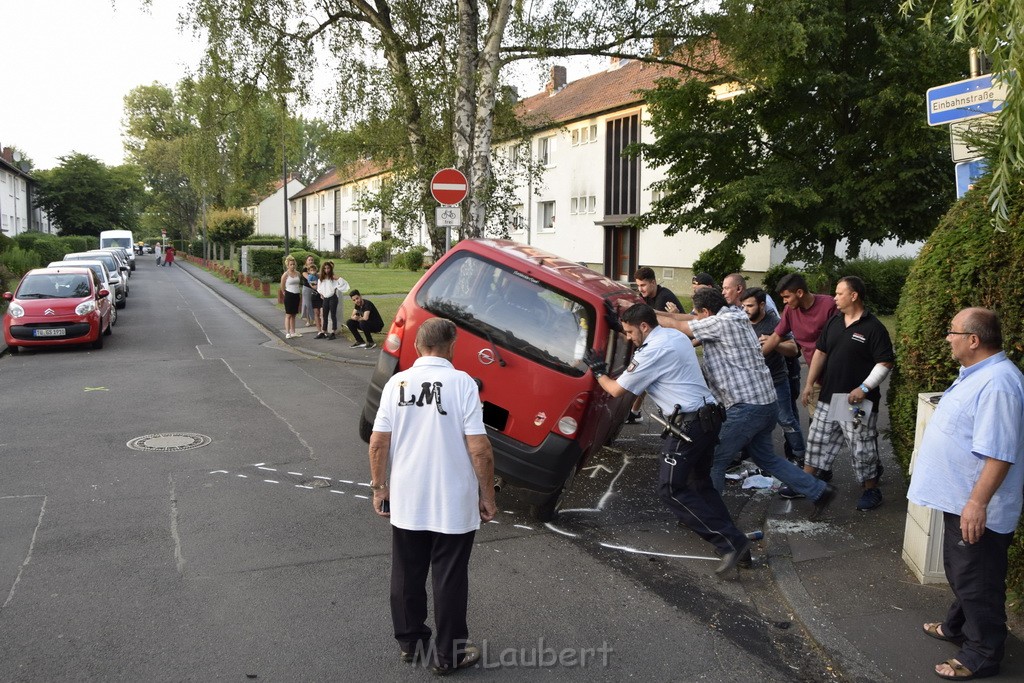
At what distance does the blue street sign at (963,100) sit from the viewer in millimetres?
5457

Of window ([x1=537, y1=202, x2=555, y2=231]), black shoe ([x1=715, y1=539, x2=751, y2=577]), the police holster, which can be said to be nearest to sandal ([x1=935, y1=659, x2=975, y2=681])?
black shoe ([x1=715, y1=539, x2=751, y2=577])

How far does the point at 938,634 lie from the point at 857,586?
2.51 ft

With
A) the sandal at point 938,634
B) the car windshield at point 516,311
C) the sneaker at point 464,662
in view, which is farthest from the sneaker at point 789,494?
the sneaker at point 464,662

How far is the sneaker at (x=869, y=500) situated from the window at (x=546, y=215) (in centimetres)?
3487

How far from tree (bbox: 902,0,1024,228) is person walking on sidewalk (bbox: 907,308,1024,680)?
0.94m

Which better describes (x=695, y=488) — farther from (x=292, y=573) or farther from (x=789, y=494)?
(x=292, y=573)

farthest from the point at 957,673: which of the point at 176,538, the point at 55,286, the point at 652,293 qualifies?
the point at 55,286

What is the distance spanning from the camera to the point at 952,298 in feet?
17.1

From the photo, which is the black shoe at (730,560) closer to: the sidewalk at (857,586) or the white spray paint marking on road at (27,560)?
the sidewalk at (857,586)

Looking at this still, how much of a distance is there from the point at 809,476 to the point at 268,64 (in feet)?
48.4

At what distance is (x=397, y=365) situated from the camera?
263 inches

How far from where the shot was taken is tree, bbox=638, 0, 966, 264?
15469 millimetres

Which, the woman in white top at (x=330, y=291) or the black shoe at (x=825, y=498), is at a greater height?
the woman in white top at (x=330, y=291)

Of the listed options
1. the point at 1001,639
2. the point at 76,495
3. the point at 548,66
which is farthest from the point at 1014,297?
the point at 548,66
